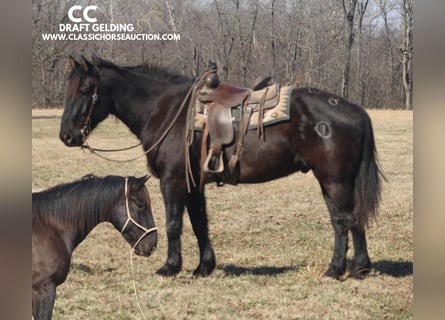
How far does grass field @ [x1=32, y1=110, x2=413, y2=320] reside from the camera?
3779mm

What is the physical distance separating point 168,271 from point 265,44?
1726 mm

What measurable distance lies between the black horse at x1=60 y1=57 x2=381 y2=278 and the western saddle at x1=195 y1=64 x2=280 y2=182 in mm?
72

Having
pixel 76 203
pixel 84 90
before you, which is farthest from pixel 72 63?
pixel 76 203

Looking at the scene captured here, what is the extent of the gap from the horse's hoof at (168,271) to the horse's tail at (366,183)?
133cm

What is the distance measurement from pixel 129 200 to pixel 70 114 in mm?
830

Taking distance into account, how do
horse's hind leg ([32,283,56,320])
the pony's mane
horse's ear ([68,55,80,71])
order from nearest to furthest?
horse's hind leg ([32,283,56,320]) → horse's ear ([68,55,80,71]) → the pony's mane

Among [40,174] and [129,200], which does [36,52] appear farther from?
[129,200]

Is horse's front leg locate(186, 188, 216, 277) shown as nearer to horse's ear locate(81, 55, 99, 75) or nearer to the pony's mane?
the pony's mane

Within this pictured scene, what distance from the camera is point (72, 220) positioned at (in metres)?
3.27

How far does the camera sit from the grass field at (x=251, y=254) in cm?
378

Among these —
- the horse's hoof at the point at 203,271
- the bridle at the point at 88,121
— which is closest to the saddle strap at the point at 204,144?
the horse's hoof at the point at 203,271

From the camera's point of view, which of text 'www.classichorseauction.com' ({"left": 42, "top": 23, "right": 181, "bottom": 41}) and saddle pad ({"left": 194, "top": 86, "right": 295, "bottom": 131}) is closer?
text 'www.classichorseauction.com' ({"left": 42, "top": 23, "right": 181, "bottom": 41})

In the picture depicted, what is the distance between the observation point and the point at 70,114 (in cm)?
374

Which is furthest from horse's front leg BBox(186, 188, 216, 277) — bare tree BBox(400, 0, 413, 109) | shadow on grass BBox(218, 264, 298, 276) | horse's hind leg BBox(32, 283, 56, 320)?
bare tree BBox(400, 0, 413, 109)
